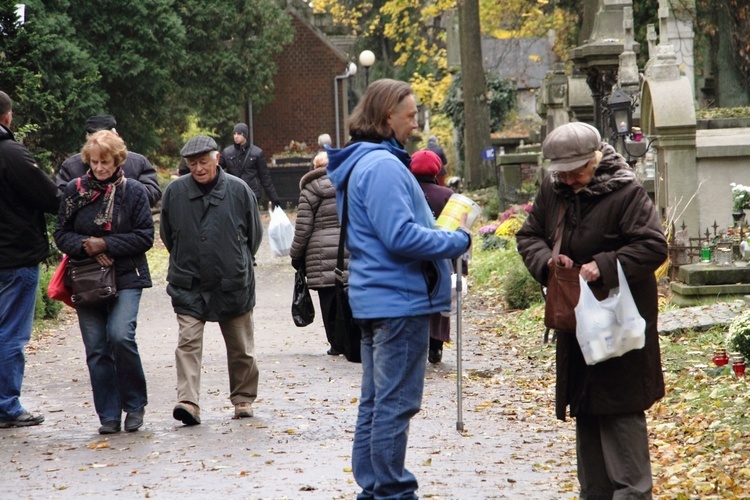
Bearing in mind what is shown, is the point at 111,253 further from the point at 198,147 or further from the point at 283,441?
the point at 283,441

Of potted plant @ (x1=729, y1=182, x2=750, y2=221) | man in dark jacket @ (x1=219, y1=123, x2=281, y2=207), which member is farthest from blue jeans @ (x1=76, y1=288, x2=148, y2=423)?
man in dark jacket @ (x1=219, y1=123, x2=281, y2=207)

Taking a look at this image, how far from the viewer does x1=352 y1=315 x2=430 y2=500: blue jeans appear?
5645 millimetres

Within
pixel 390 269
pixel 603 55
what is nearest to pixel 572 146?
pixel 390 269

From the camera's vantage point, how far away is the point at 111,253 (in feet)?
26.5

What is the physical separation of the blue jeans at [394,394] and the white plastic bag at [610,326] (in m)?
0.74

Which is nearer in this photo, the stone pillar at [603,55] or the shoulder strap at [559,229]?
the shoulder strap at [559,229]

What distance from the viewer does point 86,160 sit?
8.28 metres

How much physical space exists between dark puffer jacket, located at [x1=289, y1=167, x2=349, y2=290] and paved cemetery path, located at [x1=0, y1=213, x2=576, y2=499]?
847 mm

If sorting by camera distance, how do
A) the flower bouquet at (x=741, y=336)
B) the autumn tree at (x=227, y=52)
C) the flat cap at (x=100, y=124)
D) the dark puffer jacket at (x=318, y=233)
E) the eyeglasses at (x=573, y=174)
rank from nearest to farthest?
1. the eyeglasses at (x=573, y=174)
2. the flower bouquet at (x=741, y=336)
3. the flat cap at (x=100, y=124)
4. the dark puffer jacket at (x=318, y=233)
5. the autumn tree at (x=227, y=52)

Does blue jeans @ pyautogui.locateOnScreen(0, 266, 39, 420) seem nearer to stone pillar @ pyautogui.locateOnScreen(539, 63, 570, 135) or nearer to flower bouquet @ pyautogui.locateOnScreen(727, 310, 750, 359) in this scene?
flower bouquet @ pyautogui.locateOnScreen(727, 310, 750, 359)

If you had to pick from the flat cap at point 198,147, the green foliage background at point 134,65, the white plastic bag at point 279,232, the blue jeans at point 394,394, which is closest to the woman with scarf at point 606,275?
the blue jeans at point 394,394

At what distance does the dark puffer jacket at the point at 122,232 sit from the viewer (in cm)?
810

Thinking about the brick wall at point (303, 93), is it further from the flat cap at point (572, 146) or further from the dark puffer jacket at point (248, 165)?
the flat cap at point (572, 146)

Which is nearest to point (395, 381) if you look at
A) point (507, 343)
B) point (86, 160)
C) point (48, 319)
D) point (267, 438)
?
point (267, 438)
